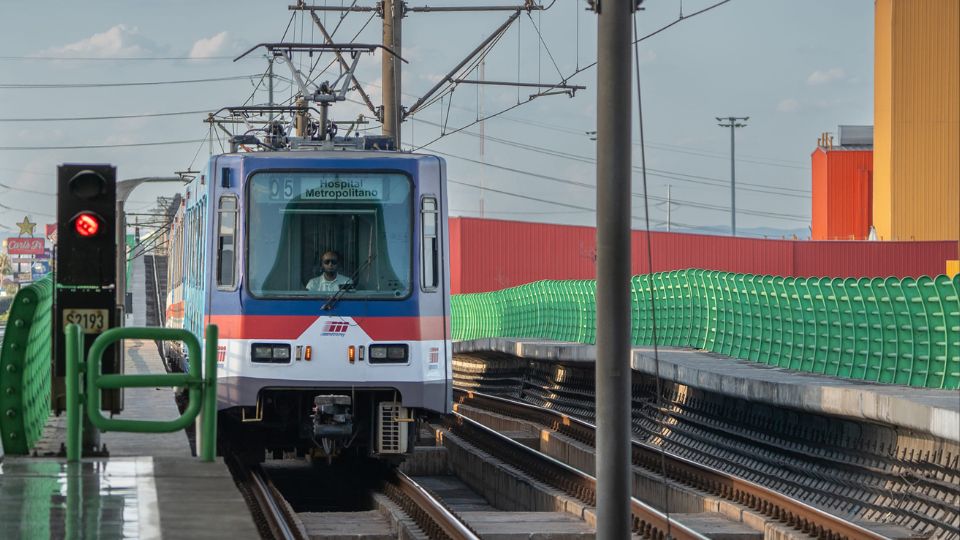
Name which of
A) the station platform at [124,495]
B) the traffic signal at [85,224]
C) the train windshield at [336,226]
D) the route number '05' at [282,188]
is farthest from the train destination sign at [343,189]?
the traffic signal at [85,224]

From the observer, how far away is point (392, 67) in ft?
106

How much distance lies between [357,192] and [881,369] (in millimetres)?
5554

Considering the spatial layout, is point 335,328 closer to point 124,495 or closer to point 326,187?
point 326,187

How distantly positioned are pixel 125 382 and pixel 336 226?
19.1ft

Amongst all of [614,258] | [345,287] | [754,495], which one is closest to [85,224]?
[614,258]

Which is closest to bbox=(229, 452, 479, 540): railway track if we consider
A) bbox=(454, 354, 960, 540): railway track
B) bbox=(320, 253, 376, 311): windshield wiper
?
bbox=(320, 253, 376, 311): windshield wiper

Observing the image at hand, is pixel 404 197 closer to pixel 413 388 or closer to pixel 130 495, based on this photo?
pixel 413 388

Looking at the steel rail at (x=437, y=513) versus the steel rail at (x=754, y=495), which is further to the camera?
the steel rail at (x=437, y=513)

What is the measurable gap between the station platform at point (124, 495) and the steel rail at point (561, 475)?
3.08m

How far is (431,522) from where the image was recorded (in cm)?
1447

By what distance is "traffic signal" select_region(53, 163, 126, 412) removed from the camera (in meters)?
11.4

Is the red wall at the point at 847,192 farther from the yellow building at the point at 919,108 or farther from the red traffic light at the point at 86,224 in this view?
the red traffic light at the point at 86,224

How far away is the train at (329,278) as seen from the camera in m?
16.2

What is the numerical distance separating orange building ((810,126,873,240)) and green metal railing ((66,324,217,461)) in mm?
78632
